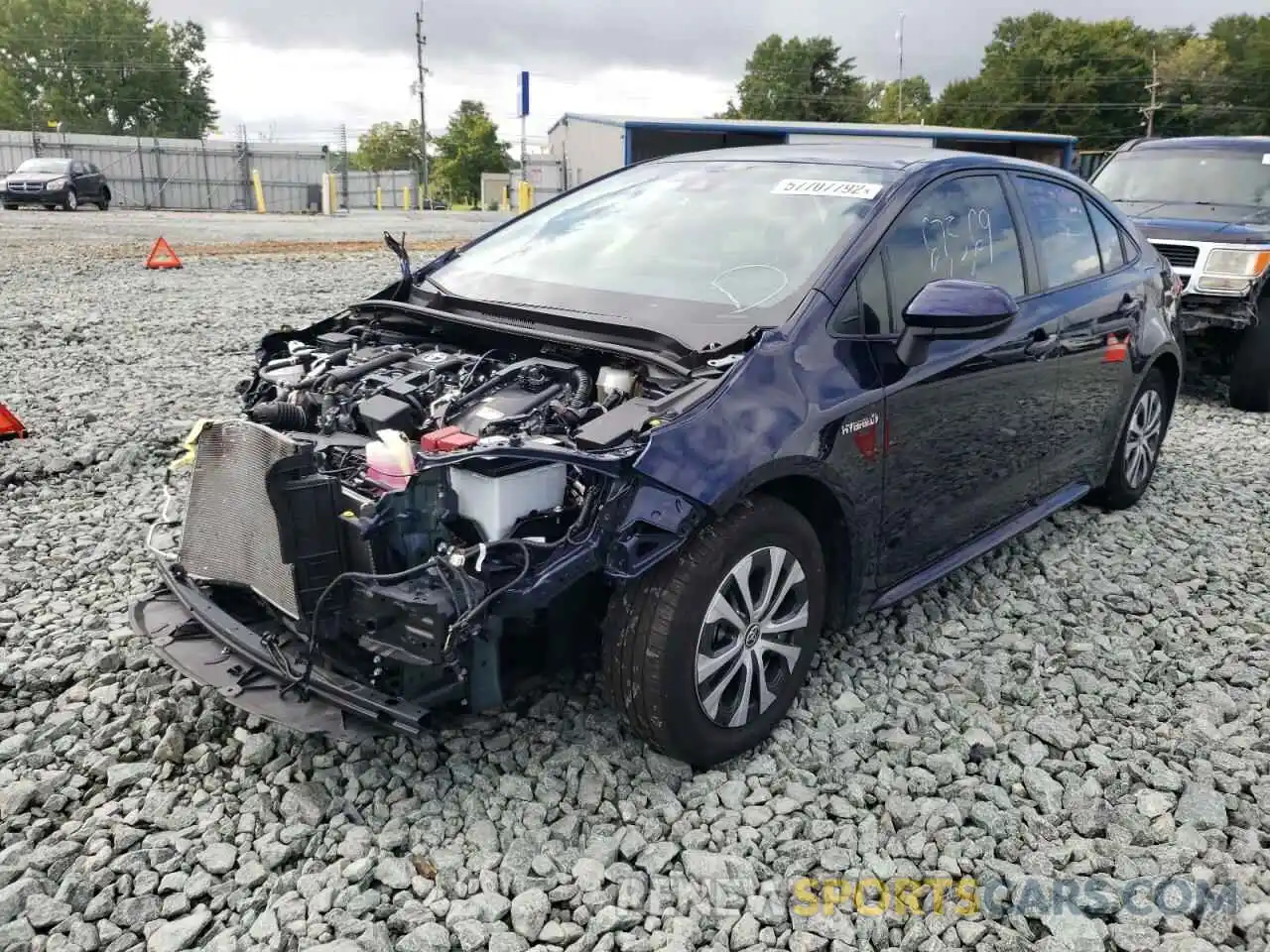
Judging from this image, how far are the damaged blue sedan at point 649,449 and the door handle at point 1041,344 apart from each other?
0.01 m

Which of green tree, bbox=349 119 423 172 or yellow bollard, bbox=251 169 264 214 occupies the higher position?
green tree, bbox=349 119 423 172

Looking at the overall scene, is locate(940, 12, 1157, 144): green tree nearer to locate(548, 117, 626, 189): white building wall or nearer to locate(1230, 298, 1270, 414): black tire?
locate(548, 117, 626, 189): white building wall

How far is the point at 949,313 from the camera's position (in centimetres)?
307

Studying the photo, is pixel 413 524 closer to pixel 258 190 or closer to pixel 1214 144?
pixel 1214 144

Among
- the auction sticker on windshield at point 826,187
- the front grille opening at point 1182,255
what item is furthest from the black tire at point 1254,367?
the auction sticker on windshield at point 826,187

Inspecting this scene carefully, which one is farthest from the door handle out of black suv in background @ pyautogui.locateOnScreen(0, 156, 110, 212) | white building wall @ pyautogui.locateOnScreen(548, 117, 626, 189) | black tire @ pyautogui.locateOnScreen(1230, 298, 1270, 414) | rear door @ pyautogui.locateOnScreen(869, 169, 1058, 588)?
white building wall @ pyautogui.locateOnScreen(548, 117, 626, 189)

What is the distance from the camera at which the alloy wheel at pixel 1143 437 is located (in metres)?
5.05

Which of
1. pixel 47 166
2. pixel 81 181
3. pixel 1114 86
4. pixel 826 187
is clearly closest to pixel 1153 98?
pixel 1114 86

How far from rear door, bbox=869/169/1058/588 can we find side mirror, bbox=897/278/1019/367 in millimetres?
66

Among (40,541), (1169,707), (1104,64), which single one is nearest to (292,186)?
(40,541)

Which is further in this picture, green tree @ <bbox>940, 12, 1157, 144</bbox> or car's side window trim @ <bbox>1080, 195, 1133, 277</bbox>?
green tree @ <bbox>940, 12, 1157, 144</bbox>

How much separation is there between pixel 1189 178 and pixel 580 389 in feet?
25.6

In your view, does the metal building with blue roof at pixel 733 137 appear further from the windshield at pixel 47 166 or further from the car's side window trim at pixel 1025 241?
the car's side window trim at pixel 1025 241

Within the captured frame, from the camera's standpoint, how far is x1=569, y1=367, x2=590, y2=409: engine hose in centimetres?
293
